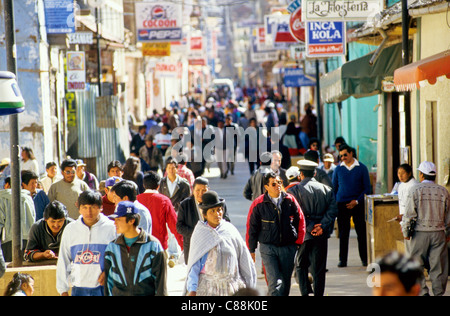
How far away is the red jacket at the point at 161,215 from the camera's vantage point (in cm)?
1061

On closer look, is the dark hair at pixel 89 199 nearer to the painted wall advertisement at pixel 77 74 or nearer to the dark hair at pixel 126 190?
the dark hair at pixel 126 190

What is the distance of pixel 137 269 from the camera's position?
6.72 m

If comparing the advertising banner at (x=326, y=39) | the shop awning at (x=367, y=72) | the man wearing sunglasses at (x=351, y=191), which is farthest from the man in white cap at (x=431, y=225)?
the advertising banner at (x=326, y=39)

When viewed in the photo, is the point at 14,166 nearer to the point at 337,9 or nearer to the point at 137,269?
the point at 137,269

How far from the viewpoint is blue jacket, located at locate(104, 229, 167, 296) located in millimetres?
6727

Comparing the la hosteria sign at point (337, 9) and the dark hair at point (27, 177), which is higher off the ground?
the la hosteria sign at point (337, 9)

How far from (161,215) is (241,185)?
41.0 feet

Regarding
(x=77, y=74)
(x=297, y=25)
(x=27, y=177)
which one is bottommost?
(x=27, y=177)

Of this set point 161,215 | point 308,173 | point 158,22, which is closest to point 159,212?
point 161,215

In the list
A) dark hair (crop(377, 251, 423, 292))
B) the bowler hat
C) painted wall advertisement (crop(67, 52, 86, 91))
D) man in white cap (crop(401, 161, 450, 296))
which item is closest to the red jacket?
man in white cap (crop(401, 161, 450, 296))

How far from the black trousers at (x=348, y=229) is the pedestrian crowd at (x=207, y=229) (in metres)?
0.02

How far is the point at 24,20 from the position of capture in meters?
18.4
